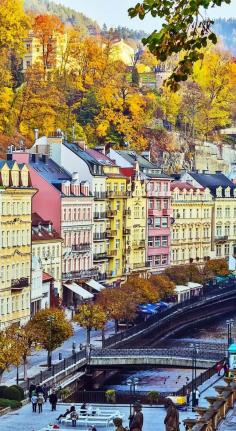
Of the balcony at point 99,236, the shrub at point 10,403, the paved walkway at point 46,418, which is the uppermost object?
the balcony at point 99,236

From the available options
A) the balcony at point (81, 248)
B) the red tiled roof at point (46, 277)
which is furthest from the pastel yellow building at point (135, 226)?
the red tiled roof at point (46, 277)

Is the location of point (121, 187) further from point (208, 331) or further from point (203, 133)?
point (203, 133)

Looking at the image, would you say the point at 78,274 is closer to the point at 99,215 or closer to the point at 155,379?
the point at 99,215

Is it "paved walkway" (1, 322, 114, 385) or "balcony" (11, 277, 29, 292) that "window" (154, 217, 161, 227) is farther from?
"balcony" (11, 277, 29, 292)

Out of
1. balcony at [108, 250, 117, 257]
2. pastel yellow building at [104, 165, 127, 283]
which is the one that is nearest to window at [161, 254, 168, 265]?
pastel yellow building at [104, 165, 127, 283]

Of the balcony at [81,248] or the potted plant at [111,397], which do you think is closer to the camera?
the potted plant at [111,397]

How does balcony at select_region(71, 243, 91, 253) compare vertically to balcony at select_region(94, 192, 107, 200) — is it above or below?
below

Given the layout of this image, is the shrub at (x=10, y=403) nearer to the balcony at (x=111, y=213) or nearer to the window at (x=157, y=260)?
the balcony at (x=111, y=213)
